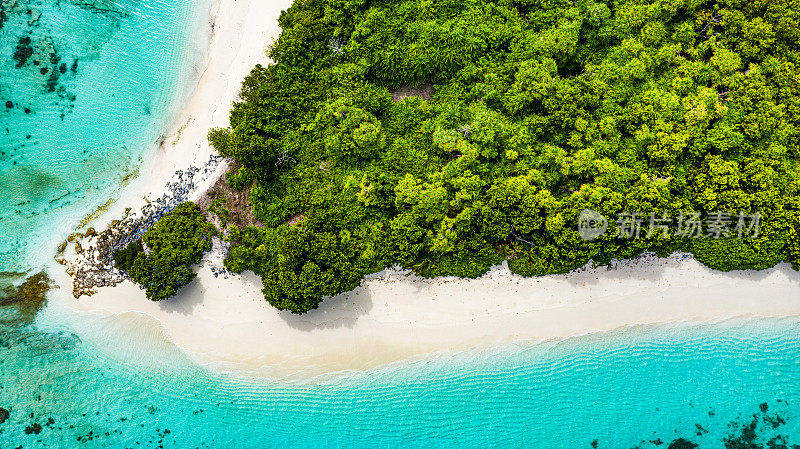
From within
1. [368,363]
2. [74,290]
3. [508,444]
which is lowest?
[508,444]

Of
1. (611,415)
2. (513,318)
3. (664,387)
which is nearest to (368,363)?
(513,318)

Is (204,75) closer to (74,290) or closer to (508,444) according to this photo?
(74,290)

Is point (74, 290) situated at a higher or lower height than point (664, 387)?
higher

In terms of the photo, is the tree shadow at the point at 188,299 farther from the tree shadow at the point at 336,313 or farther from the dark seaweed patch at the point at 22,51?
the dark seaweed patch at the point at 22,51
